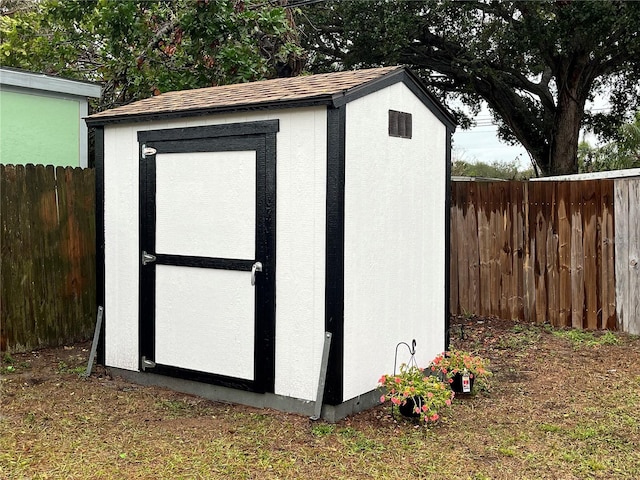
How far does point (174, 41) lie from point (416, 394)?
7038 millimetres

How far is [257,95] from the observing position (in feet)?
16.5

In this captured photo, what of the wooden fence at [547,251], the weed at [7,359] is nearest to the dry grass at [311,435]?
the weed at [7,359]

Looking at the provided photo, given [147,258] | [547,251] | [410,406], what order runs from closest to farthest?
1. [410,406]
2. [147,258]
3. [547,251]

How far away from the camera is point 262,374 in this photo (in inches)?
188

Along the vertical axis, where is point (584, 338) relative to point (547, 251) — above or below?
below

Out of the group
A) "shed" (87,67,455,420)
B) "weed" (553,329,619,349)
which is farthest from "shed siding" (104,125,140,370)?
"weed" (553,329,619,349)

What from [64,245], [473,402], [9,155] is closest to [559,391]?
[473,402]

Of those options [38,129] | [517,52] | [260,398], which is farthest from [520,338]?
[517,52]

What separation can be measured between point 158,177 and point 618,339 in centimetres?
480

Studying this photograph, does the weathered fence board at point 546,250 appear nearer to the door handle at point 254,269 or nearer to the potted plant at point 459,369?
the potted plant at point 459,369

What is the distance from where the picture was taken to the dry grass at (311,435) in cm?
373

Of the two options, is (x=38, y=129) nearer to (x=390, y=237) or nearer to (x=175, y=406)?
(x=175, y=406)

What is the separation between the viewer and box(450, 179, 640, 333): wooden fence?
23.6ft

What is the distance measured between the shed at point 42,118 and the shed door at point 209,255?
3251 millimetres
